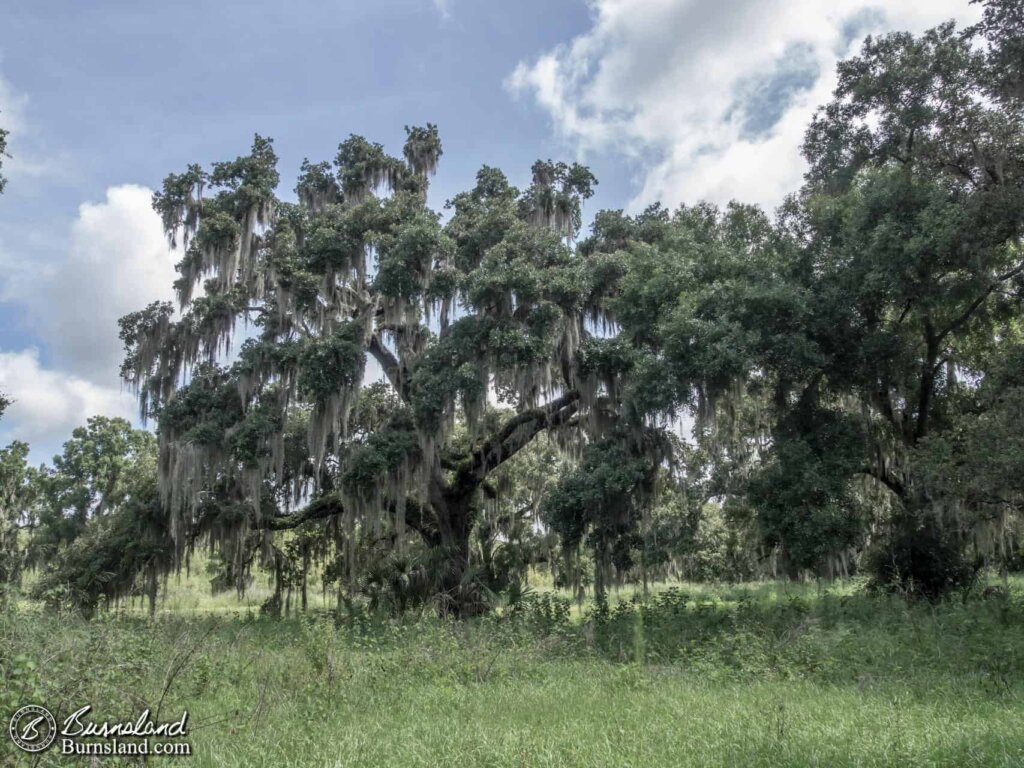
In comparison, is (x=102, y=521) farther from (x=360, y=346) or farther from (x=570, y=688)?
(x=570, y=688)

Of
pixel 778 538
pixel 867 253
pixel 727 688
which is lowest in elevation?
pixel 727 688

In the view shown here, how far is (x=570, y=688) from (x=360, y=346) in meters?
9.61

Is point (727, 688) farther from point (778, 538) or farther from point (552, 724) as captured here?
point (778, 538)

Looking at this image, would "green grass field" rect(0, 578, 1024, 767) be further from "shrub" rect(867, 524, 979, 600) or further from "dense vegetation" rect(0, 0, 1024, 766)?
"shrub" rect(867, 524, 979, 600)

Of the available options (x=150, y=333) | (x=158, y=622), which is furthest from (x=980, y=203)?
(x=150, y=333)

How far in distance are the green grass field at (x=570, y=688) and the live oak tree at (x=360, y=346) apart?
14.2ft

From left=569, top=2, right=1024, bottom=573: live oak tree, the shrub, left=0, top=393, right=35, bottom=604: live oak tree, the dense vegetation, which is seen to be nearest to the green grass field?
the dense vegetation

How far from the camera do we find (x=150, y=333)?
59.8 feet

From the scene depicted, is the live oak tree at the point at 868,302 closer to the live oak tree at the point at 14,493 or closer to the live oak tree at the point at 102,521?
the live oak tree at the point at 102,521

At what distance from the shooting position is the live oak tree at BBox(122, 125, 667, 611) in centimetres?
1562

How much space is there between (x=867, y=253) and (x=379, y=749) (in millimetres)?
11851

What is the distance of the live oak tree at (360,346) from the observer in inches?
615

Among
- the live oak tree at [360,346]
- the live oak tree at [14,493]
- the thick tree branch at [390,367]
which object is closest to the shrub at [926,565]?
the live oak tree at [360,346]

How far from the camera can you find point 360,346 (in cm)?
1599
